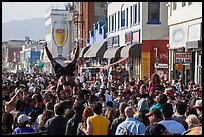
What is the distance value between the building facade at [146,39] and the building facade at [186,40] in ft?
5.71

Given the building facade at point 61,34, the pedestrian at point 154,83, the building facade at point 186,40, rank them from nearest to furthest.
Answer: the pedestrian at point 154,83 < the building facade at point 186,40 < the building facade at point 61,34

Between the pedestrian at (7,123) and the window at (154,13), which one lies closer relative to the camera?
the pedestrian at (7,123)

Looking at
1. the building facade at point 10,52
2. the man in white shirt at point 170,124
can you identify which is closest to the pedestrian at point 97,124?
the man in white shirt at point 170,124

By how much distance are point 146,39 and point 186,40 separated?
273 inches

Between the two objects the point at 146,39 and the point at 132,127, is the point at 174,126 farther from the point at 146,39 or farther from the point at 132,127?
the point at 146,39

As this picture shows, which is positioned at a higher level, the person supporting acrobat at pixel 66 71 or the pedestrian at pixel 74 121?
the person supporting acrobat at pixel 66 71

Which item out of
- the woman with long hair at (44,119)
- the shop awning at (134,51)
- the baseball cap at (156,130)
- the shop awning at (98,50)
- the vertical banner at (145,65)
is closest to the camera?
the baseball cap at (156,130)

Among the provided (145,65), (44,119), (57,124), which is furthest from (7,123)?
(145,65)

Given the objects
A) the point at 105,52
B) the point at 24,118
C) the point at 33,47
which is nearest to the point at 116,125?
the point at 24,118

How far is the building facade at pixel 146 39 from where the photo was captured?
31.7 meters

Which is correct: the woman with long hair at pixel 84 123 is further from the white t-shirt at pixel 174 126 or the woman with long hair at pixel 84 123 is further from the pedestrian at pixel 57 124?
the white t-shirt at pixel 174 126

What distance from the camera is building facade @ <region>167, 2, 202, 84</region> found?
944 inches

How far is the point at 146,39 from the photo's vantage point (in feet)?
107

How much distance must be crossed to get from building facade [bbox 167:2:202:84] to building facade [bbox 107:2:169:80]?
1.74 metres
